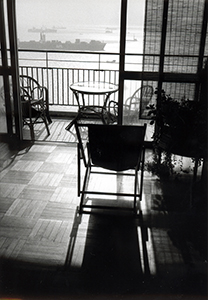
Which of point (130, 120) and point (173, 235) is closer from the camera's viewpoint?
point (173, 235)

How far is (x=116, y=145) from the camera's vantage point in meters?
2.43

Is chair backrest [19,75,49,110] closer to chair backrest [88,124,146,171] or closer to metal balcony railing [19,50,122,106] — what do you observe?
metal balcony railing [19,50,122,106]

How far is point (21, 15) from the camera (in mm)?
3480

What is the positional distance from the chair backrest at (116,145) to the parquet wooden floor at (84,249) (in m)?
0.36

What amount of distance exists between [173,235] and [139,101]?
1.78m

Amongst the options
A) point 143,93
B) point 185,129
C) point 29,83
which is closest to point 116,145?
point 185,129

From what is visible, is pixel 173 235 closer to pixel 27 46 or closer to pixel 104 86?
pixel 104 86

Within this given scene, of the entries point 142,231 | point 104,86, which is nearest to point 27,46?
point 104,86

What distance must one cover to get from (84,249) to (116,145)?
0.81 meters

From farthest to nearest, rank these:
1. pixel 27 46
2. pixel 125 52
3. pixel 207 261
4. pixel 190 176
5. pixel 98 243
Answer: pixel 27 46 → pixel 125 52 → pixel 190 176 → pixel 98 243 → pixel 207 261

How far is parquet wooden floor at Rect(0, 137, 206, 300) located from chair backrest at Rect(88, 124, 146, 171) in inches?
14.1

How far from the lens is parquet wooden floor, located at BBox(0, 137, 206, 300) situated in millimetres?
1649

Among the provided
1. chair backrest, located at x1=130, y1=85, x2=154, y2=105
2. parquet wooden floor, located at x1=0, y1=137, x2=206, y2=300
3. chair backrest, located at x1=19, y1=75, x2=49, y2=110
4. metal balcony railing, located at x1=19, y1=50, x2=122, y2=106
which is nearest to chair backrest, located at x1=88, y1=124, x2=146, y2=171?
parquet wooden floor, located at x1=0, y1=137, x2=206, y2=300

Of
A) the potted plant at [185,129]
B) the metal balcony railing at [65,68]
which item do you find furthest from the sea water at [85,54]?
the potted plant at [185,129]
